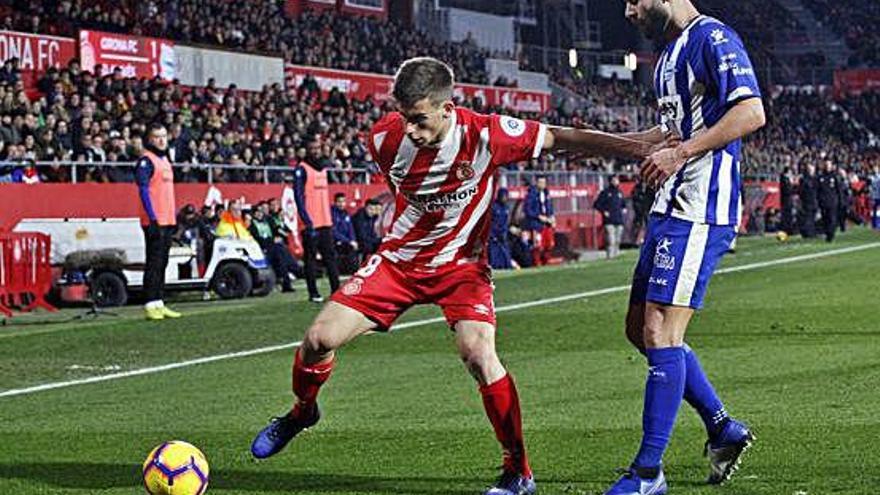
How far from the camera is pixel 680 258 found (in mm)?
7074

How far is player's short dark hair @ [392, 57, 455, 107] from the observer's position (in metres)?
6.93

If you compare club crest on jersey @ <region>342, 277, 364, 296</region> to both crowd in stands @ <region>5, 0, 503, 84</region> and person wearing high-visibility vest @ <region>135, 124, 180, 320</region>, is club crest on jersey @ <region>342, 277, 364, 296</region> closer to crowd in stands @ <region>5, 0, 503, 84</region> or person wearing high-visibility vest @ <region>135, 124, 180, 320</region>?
person wearing high-visibility vest @ <region>135, 124, 180, 320</region>

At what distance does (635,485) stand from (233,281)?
18.0m

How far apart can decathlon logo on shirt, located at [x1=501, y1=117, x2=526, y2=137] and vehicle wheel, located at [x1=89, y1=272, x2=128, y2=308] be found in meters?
16.2

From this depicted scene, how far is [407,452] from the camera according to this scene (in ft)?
28.1

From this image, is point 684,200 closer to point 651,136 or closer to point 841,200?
point 651,136

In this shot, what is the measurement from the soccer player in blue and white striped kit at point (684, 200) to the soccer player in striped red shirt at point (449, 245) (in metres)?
0.26

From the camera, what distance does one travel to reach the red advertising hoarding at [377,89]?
138ft

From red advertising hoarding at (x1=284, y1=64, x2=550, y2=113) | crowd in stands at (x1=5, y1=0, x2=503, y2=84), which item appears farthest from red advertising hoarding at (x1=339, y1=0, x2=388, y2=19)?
red advertising hoarding at (x1=284, y1=64, x2=550, y2=113)

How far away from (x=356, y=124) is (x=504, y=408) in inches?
1293

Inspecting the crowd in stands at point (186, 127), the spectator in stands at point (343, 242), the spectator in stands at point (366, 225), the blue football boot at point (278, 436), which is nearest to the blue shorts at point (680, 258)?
the blue football boot at point (278, 436)

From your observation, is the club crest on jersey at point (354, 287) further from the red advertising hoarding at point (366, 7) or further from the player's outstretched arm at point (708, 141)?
the red advertising hoarding at point (366, 7)

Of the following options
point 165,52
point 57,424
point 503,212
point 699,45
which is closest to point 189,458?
point 699,45

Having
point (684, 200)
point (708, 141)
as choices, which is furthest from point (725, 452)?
point (708, 141)
